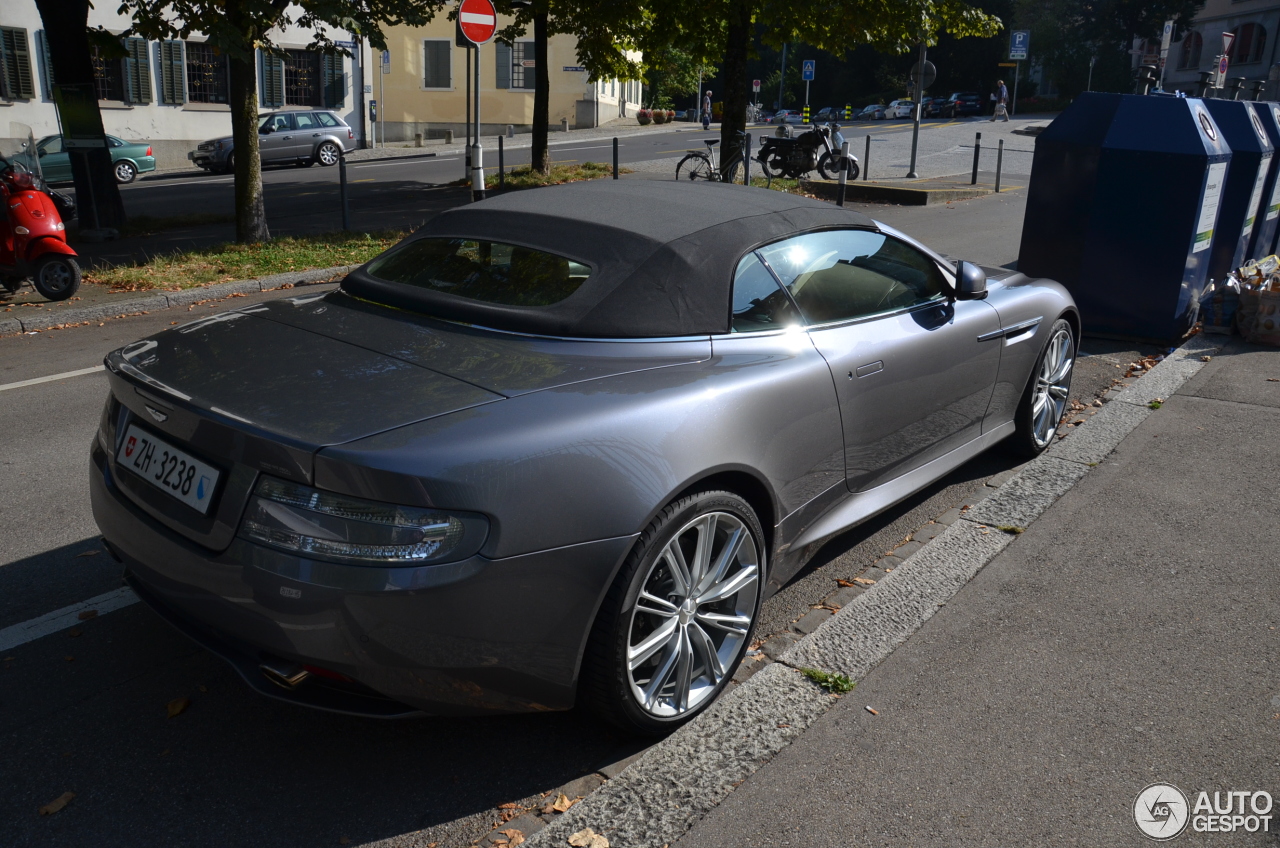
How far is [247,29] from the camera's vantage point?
1081cm

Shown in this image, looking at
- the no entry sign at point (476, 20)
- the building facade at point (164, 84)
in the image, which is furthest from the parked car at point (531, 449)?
the building facade at point (164, 84)

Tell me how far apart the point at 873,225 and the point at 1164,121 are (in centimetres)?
481

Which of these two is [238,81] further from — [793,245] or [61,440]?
[793,245]

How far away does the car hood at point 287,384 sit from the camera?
2523 millimetres

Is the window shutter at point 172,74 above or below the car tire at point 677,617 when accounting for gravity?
above

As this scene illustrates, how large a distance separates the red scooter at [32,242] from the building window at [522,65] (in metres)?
36.5

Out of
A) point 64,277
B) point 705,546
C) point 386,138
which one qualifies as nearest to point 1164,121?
point 705,546

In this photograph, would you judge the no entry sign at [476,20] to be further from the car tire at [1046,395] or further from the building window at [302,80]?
the building window at [302,80]

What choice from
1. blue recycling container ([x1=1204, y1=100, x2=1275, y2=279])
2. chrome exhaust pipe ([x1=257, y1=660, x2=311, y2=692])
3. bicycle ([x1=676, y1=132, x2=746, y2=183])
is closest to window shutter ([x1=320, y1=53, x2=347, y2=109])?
bicycle ([x1=676, y1=132, x2=746, y2=183])

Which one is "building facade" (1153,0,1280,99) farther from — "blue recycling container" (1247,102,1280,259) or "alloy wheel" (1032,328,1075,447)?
"alloy wheel" (1032,328,1075,447)

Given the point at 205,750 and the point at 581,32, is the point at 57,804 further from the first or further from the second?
the point at 581,32

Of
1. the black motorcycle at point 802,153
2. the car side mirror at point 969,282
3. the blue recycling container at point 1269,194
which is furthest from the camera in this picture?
the black motorcycle at point 802,153

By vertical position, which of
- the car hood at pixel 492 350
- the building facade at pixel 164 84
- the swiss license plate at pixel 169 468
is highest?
the building facade at pixel 164 84

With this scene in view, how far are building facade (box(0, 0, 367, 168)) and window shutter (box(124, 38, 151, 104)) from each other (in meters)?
0.03
